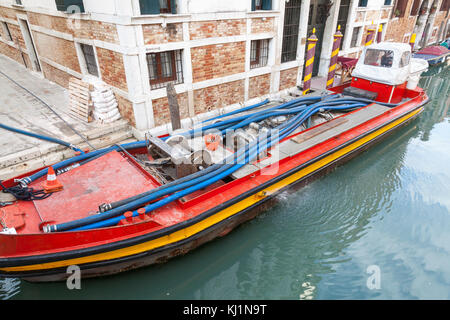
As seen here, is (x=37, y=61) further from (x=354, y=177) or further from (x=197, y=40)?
(x=354, y=177)

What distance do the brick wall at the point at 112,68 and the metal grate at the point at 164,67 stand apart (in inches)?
24.5

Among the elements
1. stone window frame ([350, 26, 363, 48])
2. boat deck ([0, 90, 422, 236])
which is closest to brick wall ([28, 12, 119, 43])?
boat deck ([0, 90, 422, 236])

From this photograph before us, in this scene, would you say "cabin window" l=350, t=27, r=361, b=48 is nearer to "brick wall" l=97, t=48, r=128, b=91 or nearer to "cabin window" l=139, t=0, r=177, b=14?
"cabin window" l=139, t=0, r=177, b=14

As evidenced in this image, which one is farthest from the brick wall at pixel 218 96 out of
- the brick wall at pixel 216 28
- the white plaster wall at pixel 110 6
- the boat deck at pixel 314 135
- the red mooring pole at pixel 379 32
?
the red mooring pole at pixel 379 32

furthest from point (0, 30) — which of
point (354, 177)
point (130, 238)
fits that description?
point (354, 177)

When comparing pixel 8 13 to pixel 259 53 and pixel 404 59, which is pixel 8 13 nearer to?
pixel 259 53

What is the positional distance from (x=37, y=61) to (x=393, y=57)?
39.3 feet

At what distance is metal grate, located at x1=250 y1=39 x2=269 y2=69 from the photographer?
8.78 metres

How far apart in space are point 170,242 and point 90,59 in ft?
20.2

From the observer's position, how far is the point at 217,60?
771 centimetres

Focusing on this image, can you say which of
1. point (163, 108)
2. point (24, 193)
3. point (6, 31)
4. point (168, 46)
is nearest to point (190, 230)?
point (24, 193)

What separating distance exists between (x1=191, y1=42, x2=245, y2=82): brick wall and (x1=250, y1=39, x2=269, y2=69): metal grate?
68 cm

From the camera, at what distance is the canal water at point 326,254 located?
4.02m

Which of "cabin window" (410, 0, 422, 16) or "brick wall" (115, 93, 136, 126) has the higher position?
"cabin window" (410, 0, 422, 16)
